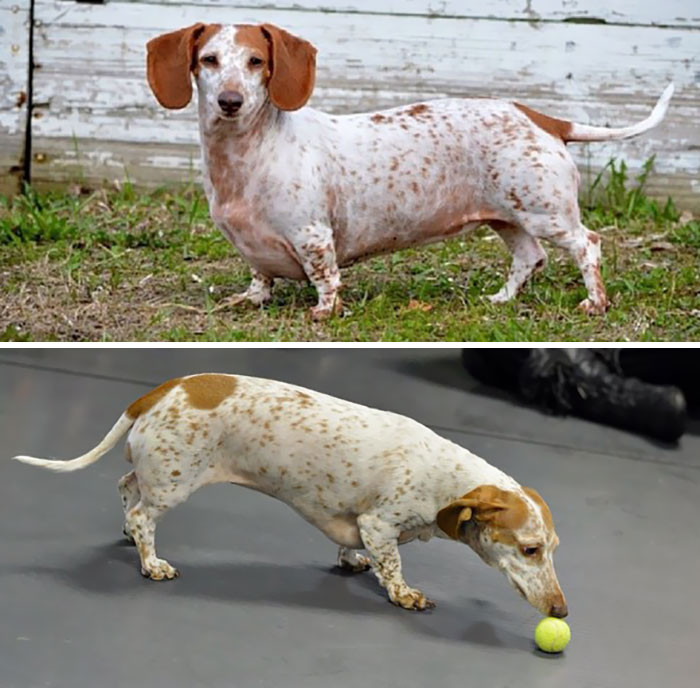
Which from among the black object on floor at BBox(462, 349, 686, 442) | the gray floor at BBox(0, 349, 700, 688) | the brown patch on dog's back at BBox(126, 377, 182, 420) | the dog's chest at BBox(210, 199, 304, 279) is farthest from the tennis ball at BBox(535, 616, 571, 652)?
the black object on floor at BBox(462, 349, 686, 442)

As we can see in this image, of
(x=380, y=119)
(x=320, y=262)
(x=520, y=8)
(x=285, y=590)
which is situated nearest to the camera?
(x=285, y=590)

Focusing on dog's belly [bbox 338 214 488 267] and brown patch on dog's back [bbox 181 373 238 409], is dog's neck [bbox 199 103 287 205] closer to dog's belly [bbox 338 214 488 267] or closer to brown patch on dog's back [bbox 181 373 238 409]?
dog's belly [bbox 338 214 488 267]

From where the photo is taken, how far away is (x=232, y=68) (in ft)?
12.9

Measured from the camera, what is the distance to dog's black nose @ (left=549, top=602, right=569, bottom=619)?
3096 millimetres

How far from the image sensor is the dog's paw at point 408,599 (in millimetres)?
3197

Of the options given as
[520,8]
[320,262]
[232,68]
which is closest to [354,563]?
[320,262]

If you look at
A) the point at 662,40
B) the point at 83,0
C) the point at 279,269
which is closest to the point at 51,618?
the point at 279,269

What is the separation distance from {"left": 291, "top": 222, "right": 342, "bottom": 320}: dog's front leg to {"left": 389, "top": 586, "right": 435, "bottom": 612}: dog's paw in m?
1.29

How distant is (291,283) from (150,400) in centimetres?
149

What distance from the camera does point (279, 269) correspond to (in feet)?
14.2

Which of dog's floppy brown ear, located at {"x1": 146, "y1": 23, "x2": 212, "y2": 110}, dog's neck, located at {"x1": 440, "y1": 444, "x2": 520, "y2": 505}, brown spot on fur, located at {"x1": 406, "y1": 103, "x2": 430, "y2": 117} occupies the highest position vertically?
dog's floppy brown ear, located at {"x1": 146, "y1": 23, "x2": 212, "y2": 110}

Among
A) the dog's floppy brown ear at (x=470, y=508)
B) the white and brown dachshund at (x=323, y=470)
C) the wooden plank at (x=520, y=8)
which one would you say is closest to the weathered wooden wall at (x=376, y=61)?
the wooden plank at (x=520, y=8)

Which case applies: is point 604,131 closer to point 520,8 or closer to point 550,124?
point 550,124

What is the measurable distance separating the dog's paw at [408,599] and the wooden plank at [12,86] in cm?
321
